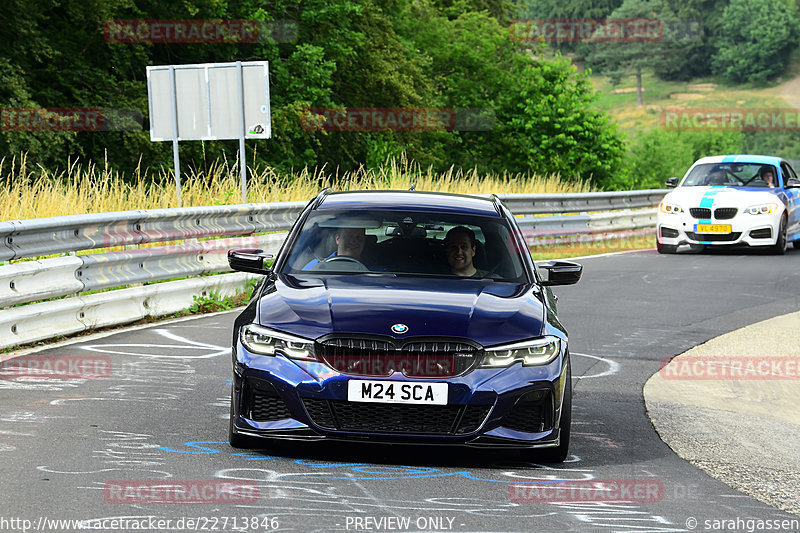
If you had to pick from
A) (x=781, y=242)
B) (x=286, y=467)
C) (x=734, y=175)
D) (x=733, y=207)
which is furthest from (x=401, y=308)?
(x=734, y=175)

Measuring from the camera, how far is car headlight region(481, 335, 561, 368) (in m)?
6.07

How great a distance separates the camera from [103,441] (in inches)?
258

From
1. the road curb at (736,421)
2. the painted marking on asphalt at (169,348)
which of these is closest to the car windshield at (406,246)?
the road curb at (736,421)

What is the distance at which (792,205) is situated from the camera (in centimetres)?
2203

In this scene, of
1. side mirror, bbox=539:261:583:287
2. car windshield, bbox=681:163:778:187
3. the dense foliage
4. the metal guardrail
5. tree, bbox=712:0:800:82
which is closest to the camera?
side mirror, bbox=539:261:583:287

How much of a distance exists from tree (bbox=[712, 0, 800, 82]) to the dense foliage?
9977 cm

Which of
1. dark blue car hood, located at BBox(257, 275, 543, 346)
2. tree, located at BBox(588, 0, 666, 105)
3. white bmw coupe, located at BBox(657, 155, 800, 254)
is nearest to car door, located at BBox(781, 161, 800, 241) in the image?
white bmw coupe, located at BBox(657, 155, 800, 254)

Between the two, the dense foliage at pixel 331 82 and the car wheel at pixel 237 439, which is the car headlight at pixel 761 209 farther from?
the car wheel at pixel 237 439

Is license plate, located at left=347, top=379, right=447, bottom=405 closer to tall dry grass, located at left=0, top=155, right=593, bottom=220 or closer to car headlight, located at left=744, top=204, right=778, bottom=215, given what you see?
tall dry grass, located at left=0, top=155, right=593, bottom=220

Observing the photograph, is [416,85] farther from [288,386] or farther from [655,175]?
[288,386]

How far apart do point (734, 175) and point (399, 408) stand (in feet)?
57.0

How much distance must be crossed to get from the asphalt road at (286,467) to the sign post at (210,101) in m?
8.06

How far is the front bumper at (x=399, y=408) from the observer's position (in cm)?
598

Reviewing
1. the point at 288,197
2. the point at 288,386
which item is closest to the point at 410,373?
the point at 288,386
